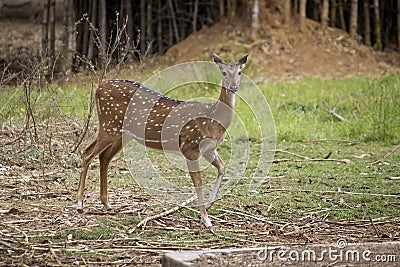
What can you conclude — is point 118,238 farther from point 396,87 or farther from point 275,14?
point 275,14

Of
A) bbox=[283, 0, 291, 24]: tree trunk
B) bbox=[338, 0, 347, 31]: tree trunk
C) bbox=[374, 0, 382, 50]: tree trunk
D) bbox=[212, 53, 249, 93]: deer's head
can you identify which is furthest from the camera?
bbox=[338, 0, 347, 31]: tree trunk

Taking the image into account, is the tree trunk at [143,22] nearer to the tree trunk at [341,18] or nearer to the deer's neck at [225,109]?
the tree trunk at [341,18]

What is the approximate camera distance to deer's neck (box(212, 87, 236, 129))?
516 cm

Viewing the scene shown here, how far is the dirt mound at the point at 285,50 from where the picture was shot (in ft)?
41.9

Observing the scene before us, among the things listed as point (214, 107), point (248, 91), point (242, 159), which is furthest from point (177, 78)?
point (214, 107)

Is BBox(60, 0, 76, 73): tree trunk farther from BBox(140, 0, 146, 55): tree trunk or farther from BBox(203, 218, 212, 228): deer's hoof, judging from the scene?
BBox(203, 218, 212, 228): deer's hoof

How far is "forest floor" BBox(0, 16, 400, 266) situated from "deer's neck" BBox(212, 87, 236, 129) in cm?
70

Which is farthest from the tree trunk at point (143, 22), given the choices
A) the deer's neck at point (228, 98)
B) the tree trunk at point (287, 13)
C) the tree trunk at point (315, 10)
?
the deer's neck at point (228, 98)

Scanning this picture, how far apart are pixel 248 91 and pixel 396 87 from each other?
2.09m

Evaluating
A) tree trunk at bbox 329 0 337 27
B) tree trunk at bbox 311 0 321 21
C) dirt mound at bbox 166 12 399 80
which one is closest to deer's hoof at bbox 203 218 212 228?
dirt mound at bbox 166 12 399 80

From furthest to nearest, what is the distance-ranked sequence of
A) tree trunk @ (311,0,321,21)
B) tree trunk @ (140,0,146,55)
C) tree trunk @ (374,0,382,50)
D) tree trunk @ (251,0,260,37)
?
1. tree trunk @ (311,0,321,21)
2. tree trunk @ (374,0,382,50)
3. tree trunk @ (140,0,146,55)
4. tree trunk @ (251,0,260,37)

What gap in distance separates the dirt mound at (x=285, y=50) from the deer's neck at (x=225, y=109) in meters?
7.16

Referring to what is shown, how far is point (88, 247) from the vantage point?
14.3 feet

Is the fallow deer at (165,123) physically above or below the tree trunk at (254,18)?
above
